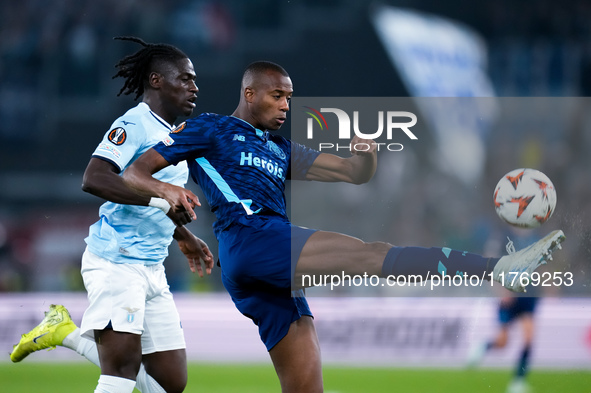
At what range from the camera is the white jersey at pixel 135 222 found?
4.37 meters

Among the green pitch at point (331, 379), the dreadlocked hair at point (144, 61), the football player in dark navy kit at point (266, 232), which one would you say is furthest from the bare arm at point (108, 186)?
the green pitch at point (331, 379)

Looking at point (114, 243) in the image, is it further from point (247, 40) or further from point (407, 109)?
point (247, 40)

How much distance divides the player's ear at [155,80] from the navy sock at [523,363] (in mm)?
4672

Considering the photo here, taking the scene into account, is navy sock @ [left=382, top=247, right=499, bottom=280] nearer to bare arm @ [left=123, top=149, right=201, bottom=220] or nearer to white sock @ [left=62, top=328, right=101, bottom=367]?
bare arm @ [left=123, top=149, right=201, bottom=220]

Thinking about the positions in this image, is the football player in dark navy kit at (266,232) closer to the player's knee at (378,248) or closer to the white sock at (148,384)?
the player's knee at (378,248)

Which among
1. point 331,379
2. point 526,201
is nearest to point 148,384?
point 526,201

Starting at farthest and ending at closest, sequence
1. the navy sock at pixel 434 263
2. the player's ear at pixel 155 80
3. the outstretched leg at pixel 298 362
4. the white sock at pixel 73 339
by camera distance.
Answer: the white sock at pixel 73 339 → the player's ear at pixel 155 80 → the outstretched leg at pixel 298 362 → the navy sock at pixel 434 263

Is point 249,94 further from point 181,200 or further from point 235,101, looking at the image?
point 235,101

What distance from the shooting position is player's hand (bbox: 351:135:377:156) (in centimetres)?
409

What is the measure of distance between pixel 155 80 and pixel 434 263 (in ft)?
7.56

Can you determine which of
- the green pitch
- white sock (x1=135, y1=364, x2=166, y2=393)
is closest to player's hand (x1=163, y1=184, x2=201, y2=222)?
white sock (x1=135, y1=364, x2=166, y2=393)

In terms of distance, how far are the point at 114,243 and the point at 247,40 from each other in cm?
1041

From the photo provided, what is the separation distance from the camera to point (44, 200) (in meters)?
12.8

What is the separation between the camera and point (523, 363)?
7371 millimetres
